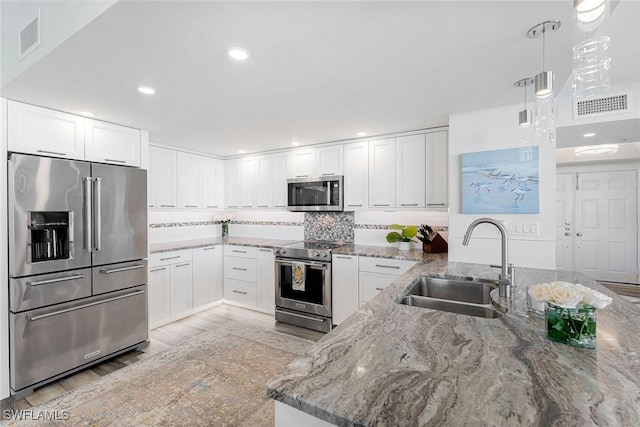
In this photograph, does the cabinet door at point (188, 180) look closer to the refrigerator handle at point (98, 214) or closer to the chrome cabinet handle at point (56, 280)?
the refrigerator handle at point (98, 214)

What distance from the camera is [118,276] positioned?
9.18 feet

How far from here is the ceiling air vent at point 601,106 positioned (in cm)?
227

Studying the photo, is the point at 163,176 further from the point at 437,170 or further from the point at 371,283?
the point at 437,170

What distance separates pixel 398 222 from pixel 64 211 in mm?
3466

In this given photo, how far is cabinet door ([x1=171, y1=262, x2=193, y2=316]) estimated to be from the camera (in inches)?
144

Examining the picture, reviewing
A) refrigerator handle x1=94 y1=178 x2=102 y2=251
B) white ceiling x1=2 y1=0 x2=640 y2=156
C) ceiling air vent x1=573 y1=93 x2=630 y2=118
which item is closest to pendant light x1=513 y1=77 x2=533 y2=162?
white ceiling x1=2 y1=0 x2=640 y2=156

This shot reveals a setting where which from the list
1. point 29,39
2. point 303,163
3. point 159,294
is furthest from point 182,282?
point 29,39

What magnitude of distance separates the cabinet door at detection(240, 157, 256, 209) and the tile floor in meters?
1.62

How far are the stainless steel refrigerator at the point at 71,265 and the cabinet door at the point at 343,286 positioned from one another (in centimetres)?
205

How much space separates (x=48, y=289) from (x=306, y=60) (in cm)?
270

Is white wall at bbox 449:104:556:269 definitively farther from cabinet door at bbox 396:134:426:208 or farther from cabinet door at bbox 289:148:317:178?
cabinet door at bbox 289:148:317:178

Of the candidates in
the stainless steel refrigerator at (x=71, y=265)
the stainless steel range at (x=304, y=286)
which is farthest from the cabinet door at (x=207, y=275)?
the stainless steel range at (x=304, y=286)

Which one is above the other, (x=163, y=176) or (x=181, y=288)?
(x=163, y=176)

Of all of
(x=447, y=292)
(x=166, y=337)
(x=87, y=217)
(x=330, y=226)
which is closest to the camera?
(x=447, y=292)
